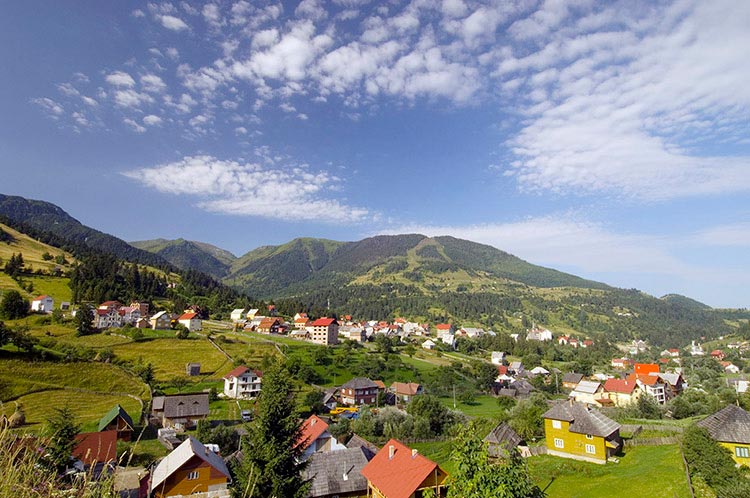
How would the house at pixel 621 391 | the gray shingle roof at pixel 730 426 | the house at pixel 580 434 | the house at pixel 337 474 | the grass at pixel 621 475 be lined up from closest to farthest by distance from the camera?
the grass at pixel 621 475 → the gray shingle roof at pixel 730 426 → the house at pixel 337 474 → the house at pixel 580 434 → the house at pixel 621 391

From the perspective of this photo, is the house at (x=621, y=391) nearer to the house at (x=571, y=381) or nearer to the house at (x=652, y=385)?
the house at (x=652, y=385)

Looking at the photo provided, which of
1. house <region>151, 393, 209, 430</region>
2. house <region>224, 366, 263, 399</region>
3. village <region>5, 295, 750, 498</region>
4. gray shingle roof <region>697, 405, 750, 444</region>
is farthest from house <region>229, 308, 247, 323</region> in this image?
gray shingle roof <region>697, 405, 750, 444</region>

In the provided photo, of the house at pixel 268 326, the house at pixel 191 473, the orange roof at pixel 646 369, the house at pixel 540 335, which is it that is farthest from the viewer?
the house at pixel 540 335

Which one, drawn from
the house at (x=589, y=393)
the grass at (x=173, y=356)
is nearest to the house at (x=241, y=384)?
the grass at (x=173, y=356)

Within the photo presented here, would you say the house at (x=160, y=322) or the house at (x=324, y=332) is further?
the house at (x=324, y=332)

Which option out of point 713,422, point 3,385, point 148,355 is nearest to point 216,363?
point 148,355

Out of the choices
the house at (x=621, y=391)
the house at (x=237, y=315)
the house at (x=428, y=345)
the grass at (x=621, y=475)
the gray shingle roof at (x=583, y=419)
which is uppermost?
the gray shingle roof at (x=583, y=419)
